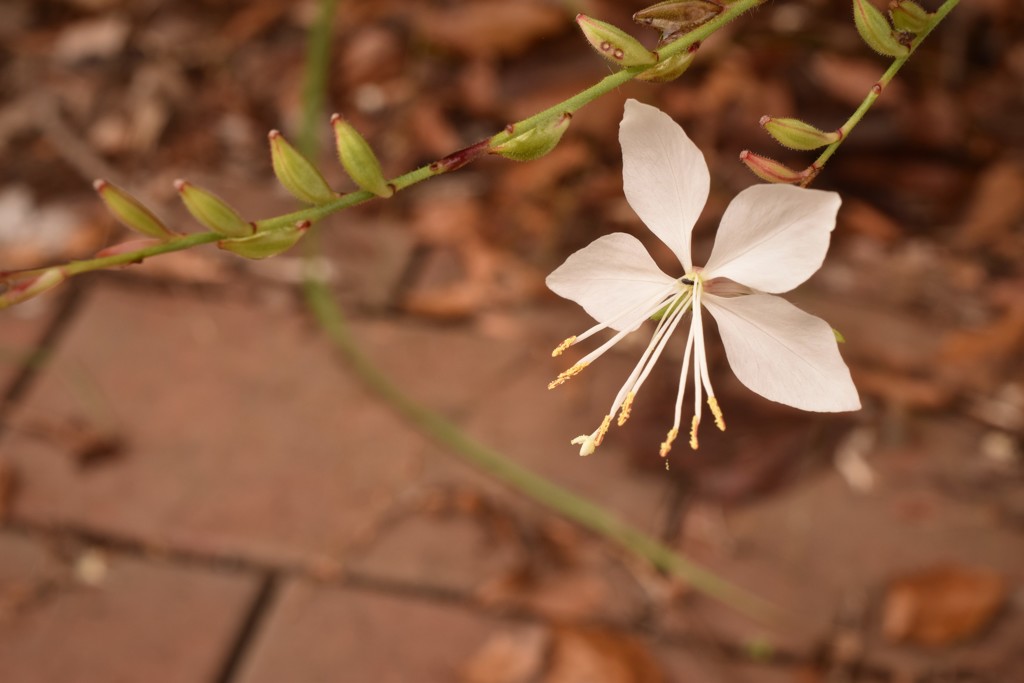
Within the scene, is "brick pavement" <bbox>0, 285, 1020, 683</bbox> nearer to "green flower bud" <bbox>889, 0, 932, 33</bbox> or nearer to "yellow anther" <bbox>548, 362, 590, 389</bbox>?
"yellow anther" <bbox>548, 362, 590, 389</bbox>

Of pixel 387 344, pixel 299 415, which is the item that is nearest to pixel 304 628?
pixel 299 415

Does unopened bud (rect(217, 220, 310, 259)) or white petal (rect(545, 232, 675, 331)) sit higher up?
unopened bud (rect(217, 220, 310, 259))

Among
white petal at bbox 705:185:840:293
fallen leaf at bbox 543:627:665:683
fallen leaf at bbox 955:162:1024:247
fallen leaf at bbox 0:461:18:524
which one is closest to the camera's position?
white petal at bbox 705:185:840:293

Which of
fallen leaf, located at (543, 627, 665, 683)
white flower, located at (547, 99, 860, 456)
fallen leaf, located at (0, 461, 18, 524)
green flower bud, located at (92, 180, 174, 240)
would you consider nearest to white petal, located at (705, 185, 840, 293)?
white flower, located at (547, 99, 860, 456)

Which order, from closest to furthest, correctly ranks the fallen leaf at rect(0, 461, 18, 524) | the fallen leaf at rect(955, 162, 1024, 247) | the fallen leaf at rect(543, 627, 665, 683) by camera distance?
the fallen leaf at rect(543, 627, 665, 683), the fallen leaf at rect(0, 461, 18, 524), the fallen leaf at rect(955, 162, 1024, 247)

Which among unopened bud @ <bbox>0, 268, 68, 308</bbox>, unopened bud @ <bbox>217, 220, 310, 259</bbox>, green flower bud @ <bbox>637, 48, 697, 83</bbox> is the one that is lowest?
green flower bud @ <bbox>637, 48, 697, 83</bbox>

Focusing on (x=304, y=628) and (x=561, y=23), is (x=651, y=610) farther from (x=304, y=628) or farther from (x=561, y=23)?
(x=561, y=23)

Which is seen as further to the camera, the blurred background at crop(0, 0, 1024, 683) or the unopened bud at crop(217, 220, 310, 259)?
the blurred background at crop(0, 0, 1024, 683)
